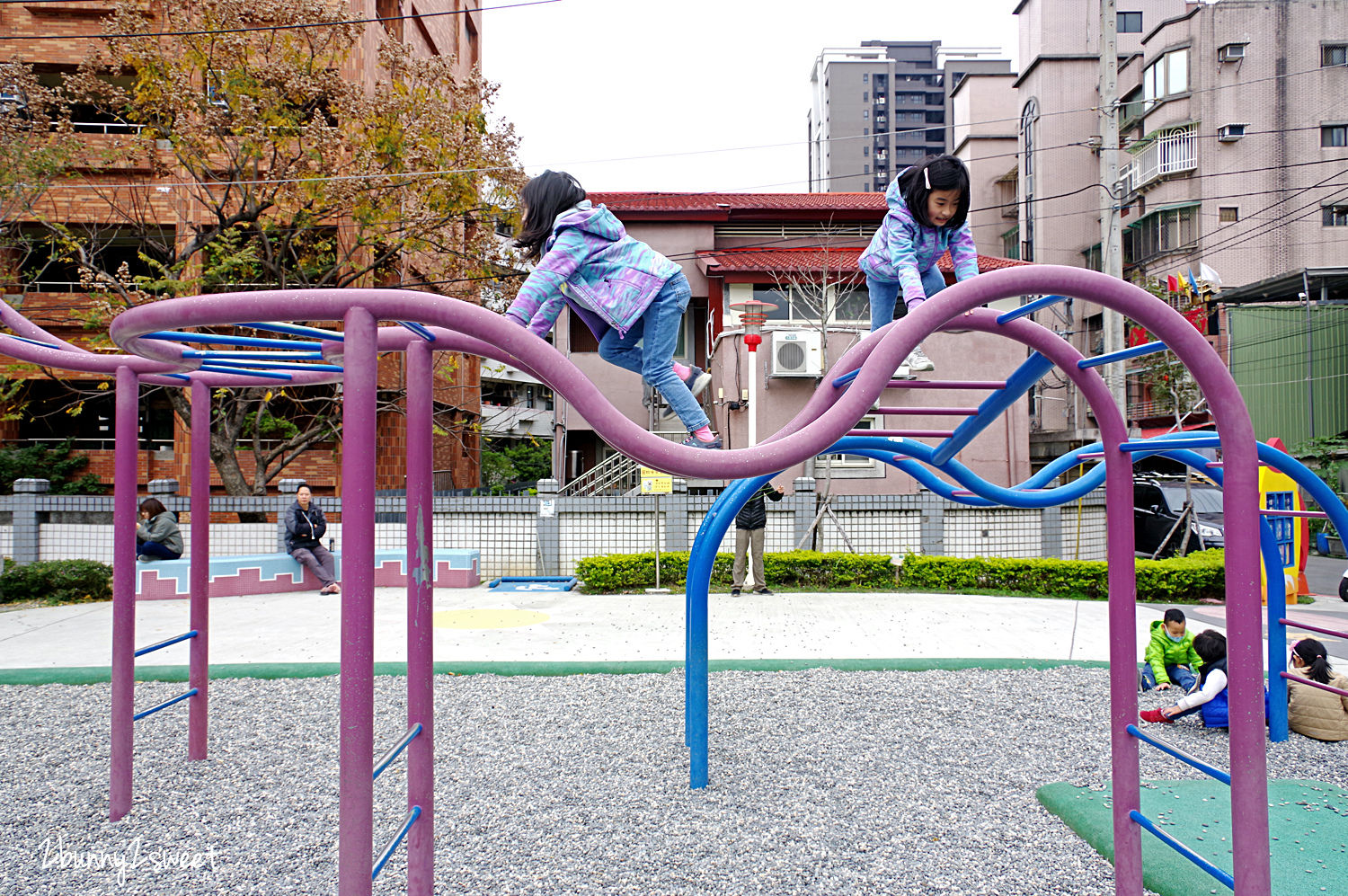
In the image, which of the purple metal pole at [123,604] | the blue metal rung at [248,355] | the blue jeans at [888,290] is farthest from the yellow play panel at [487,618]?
the blue jeans at [888,290]

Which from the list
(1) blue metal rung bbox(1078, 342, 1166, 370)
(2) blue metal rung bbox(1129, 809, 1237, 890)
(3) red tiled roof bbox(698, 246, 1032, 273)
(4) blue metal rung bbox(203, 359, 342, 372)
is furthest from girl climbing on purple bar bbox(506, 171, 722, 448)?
(3) red tiled roof bbox(698, 246, 1032, 273)

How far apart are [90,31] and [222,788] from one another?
17.8m

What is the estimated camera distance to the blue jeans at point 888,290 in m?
2.98

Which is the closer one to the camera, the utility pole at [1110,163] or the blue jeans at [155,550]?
the blue jeans at [155,550]

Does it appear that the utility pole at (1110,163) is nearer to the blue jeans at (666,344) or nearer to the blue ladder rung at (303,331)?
the blue jeans at (666,344)

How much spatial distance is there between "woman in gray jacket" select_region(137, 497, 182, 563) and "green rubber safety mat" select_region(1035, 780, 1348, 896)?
9.10 meters

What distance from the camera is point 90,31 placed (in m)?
15.4

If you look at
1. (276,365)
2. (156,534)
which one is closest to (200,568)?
(276,365)

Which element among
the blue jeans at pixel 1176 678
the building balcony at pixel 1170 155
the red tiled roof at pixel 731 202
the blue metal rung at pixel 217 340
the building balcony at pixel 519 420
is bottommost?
the blue jeans at pixel 1176 678

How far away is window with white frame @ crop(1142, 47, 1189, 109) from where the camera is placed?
903 inches

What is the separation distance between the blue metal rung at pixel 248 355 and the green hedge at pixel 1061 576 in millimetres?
8789

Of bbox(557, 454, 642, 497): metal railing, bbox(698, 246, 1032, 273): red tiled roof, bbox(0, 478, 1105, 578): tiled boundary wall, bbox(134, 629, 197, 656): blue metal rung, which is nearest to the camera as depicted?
bbox(134, 629, 197, 656): blue metal rung

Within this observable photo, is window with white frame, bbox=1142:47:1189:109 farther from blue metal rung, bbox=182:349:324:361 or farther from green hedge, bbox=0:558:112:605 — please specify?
green hedge, bbox=0:558:112:605

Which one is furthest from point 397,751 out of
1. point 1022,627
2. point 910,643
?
point 1022,627
